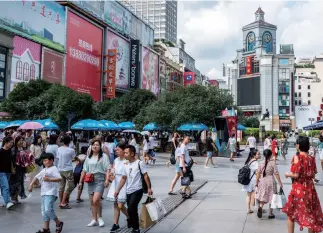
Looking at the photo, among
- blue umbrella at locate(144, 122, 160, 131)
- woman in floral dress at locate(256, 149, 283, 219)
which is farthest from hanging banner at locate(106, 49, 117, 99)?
woman in floral dress at locate(256, 149, 283, 219)

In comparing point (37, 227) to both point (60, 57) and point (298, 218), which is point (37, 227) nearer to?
point (298, 218)

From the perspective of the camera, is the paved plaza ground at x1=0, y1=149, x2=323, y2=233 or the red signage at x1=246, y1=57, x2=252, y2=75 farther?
the red signage at x1=246, y1=57, x2=252, y2=75

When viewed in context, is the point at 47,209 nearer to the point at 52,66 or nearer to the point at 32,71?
the point at 32,71

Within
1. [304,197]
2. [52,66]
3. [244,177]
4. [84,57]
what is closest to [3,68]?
[52,66]

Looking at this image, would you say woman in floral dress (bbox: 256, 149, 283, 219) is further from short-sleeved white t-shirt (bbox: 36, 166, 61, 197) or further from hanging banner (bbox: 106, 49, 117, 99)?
hanging banner (bbox: 106, 49, 117, 99)

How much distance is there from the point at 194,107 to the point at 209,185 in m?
16.6

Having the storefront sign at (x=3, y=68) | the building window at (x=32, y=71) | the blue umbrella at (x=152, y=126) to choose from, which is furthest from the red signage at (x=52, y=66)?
the blue umbrella at (x=152, y=126)

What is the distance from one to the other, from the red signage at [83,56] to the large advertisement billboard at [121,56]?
292 cm

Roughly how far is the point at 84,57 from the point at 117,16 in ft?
46.2

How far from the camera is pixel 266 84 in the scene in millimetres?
114188

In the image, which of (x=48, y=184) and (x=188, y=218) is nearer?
(x=48, y=184)

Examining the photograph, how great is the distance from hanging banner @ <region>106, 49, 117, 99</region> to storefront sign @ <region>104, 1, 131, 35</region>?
242 inches

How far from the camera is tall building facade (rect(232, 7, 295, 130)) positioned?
114m

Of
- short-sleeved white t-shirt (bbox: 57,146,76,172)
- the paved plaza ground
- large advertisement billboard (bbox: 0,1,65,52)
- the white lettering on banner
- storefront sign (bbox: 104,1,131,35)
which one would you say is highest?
storefront sign (bbox: 104,1,131,35)
